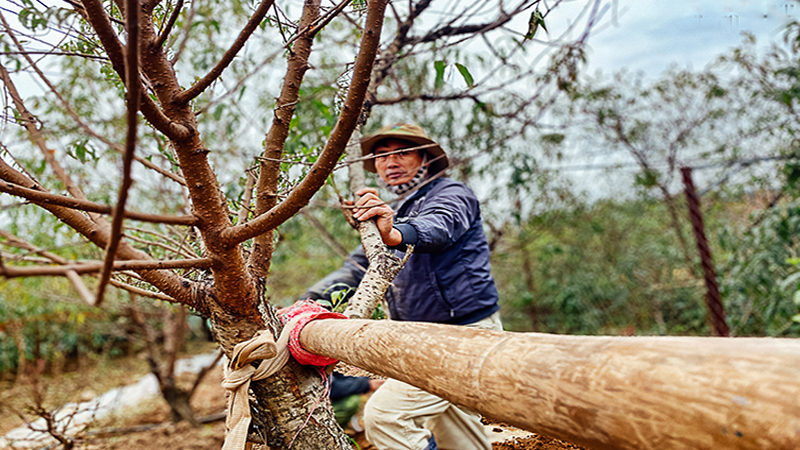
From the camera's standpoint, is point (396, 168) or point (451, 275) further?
point (396, 168)

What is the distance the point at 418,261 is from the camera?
2.22 metres

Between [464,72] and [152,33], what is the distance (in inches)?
33.1

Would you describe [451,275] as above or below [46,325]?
above

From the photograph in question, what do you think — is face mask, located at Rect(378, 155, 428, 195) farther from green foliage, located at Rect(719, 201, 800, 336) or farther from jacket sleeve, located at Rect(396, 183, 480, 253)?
green foliage, located at Rect(719, 201, 800, 336)

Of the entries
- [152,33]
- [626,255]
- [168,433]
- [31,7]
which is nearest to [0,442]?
[168,433]

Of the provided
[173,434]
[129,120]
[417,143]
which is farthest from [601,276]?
[129,120]

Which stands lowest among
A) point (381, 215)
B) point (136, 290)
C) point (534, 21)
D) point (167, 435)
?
point (167, 435)

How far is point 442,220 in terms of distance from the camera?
1.88m

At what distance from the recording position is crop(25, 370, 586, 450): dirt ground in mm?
2143

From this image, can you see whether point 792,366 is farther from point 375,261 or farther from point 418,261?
point 418,261

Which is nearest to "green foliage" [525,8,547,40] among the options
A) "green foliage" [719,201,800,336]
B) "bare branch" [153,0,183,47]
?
"bare branch" [153,0,183,47]

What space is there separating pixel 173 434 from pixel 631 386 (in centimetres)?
468

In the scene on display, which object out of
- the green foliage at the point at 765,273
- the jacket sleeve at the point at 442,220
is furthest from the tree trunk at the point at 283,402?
the green foliage at the point at 765,273

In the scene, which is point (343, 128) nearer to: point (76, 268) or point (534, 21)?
point (76, 268)
